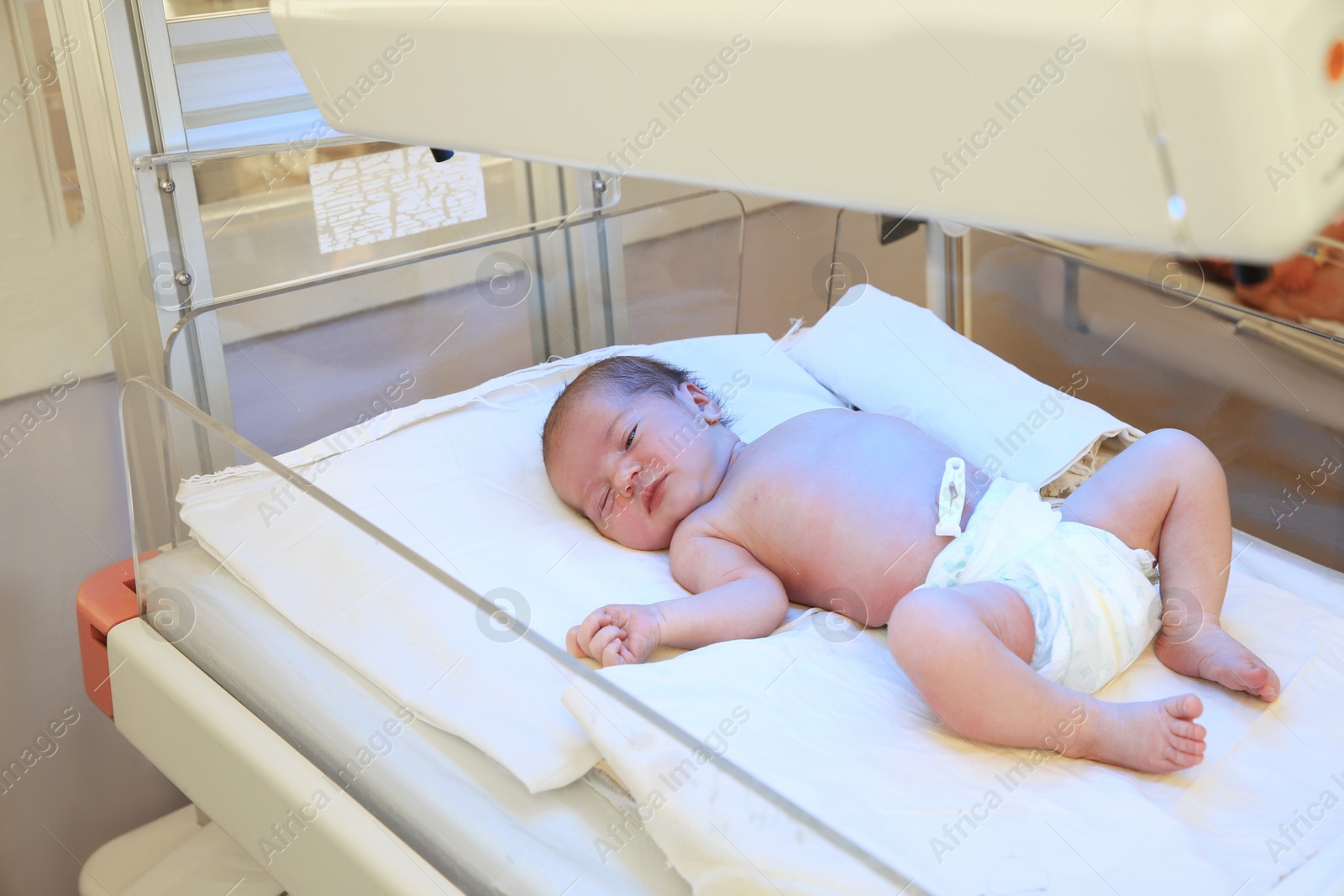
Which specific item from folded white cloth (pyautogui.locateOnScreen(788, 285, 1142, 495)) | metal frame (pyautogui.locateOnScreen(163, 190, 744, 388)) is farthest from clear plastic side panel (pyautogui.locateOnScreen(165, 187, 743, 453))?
folded white cloth (pyautogui.locateOnScreen(788, 285, 1142, 495))

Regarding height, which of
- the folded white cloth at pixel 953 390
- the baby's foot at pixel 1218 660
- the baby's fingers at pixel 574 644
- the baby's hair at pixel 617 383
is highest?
the baby's hair at pixel 617 383

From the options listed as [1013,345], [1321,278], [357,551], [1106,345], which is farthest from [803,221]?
[357,551]

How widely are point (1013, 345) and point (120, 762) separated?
1.41 metres

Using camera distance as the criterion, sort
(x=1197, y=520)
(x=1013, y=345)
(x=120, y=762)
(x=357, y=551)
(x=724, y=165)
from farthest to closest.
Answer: (x=1013, y=345) < (x=120, y=762) < (x=1197, y=520) < (x=357, y=551) < (x=724, y=165)

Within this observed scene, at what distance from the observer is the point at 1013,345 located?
166cm

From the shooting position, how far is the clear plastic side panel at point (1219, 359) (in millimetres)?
1262

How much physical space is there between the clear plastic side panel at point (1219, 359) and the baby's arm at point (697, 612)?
23.0 inches

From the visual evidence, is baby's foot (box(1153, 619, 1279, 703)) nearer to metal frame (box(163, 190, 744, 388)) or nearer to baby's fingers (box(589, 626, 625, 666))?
baby's fingers (box(589, 626, 625, 666))

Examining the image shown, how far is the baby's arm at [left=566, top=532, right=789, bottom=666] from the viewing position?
37.0 inches

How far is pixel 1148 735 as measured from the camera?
2.69ft

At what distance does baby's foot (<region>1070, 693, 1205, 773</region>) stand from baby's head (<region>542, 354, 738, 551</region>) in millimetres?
498

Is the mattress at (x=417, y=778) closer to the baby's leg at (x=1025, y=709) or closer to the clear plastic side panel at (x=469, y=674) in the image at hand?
the clear plastic side panel at (x=469, y=674)

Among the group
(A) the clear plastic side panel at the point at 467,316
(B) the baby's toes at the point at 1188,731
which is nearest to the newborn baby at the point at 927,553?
(B) the baby's toes at the point at 1188,731

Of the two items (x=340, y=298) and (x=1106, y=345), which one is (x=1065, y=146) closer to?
(x=340, y=298)
